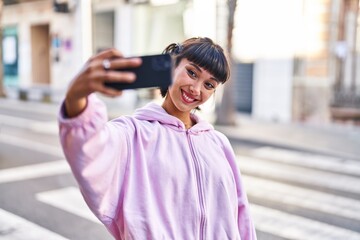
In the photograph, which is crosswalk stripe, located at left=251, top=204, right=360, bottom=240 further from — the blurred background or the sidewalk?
the sidewalk

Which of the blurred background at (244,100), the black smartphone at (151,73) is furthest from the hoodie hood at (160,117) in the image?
the blurred background at (244,100)

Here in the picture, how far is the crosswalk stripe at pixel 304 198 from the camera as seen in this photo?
5.53 m

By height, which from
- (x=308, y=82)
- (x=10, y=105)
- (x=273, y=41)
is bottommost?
(x=10, y=105)

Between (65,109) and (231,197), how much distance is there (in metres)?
0.80

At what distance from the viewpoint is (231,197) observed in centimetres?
169

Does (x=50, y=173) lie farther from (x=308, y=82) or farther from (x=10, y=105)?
(x=10, y=105)

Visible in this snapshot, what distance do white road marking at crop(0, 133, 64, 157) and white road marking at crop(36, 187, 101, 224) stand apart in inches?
96.8

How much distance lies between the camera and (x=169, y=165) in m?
1.50

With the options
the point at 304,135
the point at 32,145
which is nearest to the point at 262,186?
the point at 32,145

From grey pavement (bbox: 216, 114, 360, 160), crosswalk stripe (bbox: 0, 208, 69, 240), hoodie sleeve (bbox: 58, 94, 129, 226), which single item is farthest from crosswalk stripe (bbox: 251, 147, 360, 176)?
hoodie sleeve (bbox: 58, 94, 129, 226)

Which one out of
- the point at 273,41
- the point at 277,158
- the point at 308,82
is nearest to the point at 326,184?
the point at 277,158

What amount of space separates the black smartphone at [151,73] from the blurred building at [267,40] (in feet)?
37.4

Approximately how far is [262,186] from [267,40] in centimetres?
963

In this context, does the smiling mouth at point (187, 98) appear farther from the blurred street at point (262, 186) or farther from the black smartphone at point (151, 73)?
the blurred street at point (262, 186)
